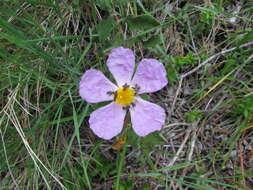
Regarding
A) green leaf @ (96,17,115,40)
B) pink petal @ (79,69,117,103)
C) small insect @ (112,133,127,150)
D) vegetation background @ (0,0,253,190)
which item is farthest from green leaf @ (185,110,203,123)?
green leaf @ (96,17,115,40)

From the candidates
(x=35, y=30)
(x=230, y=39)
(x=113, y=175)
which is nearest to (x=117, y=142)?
(x=113, y=175)

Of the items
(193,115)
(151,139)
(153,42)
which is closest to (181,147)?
(193,115)

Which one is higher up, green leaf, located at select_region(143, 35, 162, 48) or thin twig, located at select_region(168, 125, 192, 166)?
green leaf, located at select_region(143, 35, 162, 48)

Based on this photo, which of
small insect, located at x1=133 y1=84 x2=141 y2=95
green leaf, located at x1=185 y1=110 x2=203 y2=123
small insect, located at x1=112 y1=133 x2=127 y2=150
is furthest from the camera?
green leaf, located at x1=185 y1=110 x2=203 y2=123

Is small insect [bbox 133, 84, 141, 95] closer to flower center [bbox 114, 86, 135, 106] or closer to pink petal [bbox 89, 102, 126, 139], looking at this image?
flower center [bbox 114, 86, 135, 106]

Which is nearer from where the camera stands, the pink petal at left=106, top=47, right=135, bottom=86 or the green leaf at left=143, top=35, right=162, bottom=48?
the pink petal at left=106, top=47, right=135, bottom=86

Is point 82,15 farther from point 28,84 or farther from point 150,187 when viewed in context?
point 150,187

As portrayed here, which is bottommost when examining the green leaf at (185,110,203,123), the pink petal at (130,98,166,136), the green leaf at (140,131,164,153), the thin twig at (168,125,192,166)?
the thin twig at (168,125,192,166)

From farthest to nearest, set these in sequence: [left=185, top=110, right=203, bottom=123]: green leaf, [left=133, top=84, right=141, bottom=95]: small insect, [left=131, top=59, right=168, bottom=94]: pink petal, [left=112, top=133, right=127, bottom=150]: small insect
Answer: [left=185, top=110, right=203, bottom=123]: green leaf, [left=112, top=133, right=127, bottom=150]: small insect, [left=133, top=84, right=141, bottom=95]: small insect, [left=131, top=59, right=168, bottom=94]: pink petal

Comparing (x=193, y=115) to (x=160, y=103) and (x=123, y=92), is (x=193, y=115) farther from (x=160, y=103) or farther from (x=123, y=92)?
(x=123, y=92)
